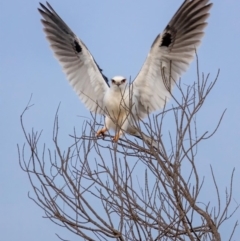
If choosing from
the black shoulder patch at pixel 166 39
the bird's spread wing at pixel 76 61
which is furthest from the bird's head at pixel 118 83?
the black shoulder patch at pixel 166 39

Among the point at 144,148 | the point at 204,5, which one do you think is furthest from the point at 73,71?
the point at 144,148

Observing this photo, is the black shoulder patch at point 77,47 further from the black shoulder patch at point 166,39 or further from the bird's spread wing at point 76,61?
the black shoulder patch at point 166,39

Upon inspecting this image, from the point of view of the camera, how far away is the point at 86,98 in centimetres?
708

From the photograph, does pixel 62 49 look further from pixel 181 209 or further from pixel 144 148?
pixel 181 209

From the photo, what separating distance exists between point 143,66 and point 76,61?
1062 mm

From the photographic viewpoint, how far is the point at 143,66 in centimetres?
640

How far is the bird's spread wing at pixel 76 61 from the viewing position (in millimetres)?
6793

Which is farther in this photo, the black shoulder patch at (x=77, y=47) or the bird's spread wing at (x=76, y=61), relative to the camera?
the black shoulder patch at (x=77, y=47)

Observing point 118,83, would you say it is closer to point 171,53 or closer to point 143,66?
point 143,66

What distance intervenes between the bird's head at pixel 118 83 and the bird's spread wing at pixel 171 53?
0.14 meters

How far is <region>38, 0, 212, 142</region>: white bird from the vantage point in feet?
20.9

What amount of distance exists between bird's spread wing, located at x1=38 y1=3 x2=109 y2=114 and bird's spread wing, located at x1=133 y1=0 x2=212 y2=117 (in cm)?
46

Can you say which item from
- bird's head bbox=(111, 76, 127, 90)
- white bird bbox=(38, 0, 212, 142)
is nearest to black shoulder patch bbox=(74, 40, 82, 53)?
white bird bbox=(38, 0, 212, 142)

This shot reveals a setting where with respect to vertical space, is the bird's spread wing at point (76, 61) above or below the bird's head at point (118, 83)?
above
